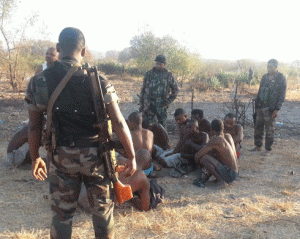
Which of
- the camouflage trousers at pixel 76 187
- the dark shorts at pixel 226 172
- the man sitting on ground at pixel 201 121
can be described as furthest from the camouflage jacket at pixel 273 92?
the camouflage trousers at pixel 76 187

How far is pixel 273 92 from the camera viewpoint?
5.15 meters

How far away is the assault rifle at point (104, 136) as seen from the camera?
178 cm

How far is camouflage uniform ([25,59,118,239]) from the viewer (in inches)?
70.4

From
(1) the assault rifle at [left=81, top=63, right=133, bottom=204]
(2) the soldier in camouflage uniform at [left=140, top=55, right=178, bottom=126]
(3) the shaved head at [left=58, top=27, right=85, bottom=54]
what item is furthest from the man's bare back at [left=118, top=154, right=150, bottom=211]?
(2) the soldier in camouflage uniform at [left=140, top=55, right=178, bottom=126]

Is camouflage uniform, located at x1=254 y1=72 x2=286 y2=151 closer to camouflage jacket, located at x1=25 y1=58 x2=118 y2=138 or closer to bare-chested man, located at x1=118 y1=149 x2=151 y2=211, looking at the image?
bare-chested man, located at x1=118 y1=149 x2=151 y2=211

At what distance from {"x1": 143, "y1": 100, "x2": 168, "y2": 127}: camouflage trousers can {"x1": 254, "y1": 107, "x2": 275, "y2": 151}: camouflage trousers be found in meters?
1.85

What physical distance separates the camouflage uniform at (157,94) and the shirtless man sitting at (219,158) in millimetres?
1885

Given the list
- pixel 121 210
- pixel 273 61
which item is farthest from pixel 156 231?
pixel 273 61

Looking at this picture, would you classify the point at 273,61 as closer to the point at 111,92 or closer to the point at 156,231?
the point at 156,231

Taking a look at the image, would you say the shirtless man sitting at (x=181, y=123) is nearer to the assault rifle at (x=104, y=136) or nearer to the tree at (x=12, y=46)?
the assault rifle at (x=104, y=136)

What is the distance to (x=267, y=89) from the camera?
17.2 ft

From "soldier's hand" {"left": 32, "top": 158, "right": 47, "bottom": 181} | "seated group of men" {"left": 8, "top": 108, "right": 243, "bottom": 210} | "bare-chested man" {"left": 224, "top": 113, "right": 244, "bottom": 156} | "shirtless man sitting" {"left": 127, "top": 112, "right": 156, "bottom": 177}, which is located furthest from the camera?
"bare-chested man" {"left": 224, "top": 113, "right": 244, "bottom": 156}

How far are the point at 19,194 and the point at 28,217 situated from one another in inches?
25.0

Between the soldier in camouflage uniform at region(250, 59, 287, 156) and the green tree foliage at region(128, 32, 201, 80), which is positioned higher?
the green tree foliage at region(128, 32, 201, 80)
